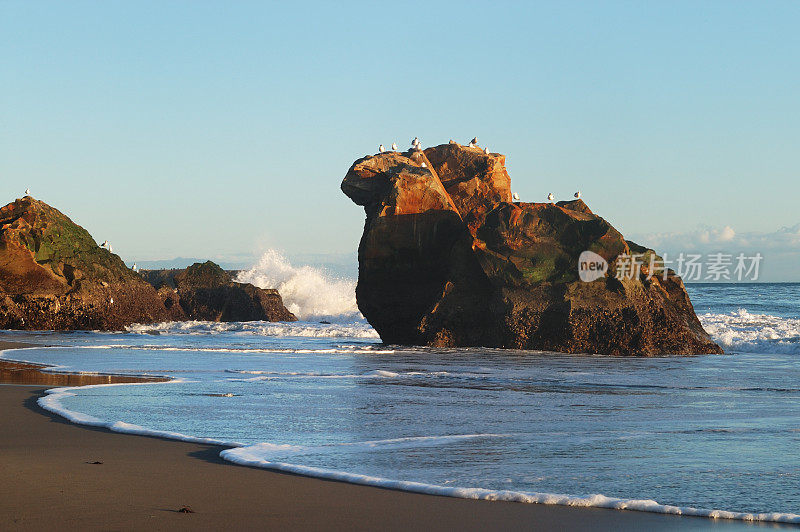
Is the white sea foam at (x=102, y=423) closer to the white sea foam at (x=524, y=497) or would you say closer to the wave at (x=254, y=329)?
the white sea foam at (x=524, y=497)

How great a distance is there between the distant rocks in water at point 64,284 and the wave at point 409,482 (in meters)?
20.2

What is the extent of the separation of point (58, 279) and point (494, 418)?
2266cm

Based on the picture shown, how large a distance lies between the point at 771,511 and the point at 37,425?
230 inches

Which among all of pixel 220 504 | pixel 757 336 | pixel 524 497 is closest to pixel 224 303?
pixel 757 336

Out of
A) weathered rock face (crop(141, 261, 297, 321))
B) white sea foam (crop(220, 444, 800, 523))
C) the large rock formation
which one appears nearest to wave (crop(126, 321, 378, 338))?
weathered rock face (crop(141, 261, 297, 321))

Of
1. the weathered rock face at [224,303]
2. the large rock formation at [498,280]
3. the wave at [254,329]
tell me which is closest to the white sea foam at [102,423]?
the large rock formation at [498,280]

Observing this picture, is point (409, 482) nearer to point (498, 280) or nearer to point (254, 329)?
point (498, 280)

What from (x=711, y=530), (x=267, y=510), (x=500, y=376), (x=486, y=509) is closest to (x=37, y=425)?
(x=267, y=510)

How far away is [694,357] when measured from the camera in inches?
693

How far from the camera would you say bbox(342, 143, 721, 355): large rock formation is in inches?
725

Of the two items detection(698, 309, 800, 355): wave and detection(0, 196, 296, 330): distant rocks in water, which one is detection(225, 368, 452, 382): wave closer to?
detection(698, 309, 800, 355): wave

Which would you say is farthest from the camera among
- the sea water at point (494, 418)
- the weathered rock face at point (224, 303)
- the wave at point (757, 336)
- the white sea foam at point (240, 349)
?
the weathered rock face at point (224, 303)

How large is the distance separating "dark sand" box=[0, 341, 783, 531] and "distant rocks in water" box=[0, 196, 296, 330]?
22145 millimetres

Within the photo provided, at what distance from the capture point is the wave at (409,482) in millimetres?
4375
